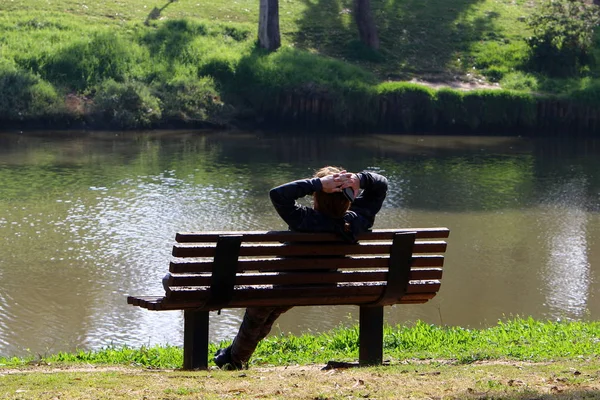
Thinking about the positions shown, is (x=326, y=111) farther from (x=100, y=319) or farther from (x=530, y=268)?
(x=100, y=319)

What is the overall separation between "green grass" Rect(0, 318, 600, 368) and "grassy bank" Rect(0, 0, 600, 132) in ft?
63.1

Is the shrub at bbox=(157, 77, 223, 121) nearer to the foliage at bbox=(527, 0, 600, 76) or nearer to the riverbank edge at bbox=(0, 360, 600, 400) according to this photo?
the foliage at bbox=(527, 0, 600, 76)

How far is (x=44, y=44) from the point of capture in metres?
29.1

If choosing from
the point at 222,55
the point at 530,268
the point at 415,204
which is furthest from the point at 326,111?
the point at 530,268

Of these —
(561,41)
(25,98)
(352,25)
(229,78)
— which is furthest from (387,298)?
(352,25)

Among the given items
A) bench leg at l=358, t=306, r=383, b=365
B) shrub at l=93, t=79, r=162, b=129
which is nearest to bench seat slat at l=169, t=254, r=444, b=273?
bench leg at l=358, t=306, r=383, b=365

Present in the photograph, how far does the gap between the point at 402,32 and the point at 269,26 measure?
20.5 feet

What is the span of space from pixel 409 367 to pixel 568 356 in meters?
1.45

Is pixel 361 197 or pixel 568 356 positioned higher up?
pixel 361 197

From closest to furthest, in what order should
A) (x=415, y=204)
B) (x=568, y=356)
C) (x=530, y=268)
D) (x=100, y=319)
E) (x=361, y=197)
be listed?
(x=361, y=197), (x=568, y=356), (x=100, y=319), (x=530, y=268), (x=415, y=204)

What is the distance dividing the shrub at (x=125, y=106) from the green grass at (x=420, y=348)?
61.5ft

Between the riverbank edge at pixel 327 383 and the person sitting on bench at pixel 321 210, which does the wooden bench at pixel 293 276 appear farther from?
the riverbank edge at pixel 327 383

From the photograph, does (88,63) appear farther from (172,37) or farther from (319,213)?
(319,213)

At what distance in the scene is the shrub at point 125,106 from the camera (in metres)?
27.0
